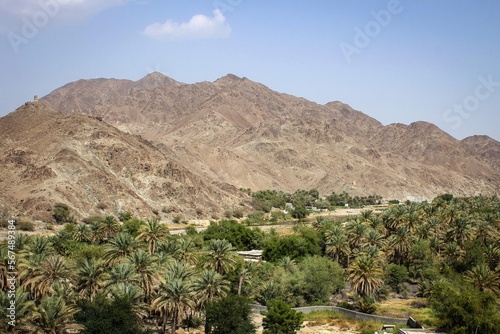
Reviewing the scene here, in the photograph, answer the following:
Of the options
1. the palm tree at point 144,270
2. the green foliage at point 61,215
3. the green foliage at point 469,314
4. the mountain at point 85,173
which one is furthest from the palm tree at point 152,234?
the mountain at point 85,173

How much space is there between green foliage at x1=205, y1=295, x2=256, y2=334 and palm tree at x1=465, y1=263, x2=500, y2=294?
2484cm

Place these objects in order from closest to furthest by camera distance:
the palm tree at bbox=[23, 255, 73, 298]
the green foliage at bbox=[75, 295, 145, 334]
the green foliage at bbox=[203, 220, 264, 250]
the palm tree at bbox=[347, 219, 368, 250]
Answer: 1. the green foliage at bbox=[75, 295, 145, 334]
2. the palm tree at bbox=[23, 255, 73, 298]
3. the palm tree at bbox=[347, 219, 368, 250]
4. the green foliage at bbox=[203, 220, 264, 250]

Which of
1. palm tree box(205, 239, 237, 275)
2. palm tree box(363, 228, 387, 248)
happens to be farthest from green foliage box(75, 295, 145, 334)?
palm tree box(363, 228, 387, 248)

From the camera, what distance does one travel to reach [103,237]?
68750mm

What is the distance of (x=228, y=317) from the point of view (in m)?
36.9

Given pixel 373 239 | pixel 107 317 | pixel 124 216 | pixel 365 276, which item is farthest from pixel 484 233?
pixel 124 216

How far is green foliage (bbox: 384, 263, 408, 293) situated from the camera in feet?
200

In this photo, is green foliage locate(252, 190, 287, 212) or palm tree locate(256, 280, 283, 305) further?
green foliage locate(252, 190, 287, 212)

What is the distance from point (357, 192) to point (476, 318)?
6176 inches

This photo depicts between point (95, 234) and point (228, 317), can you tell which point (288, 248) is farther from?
point (228, 317)

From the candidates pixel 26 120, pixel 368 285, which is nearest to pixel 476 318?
pixel 368 285

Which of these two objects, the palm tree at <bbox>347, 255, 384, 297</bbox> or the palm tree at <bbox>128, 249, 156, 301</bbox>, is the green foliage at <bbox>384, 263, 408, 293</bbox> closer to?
the palm tree at <bbox>347, 255, 384, 297</bbox>

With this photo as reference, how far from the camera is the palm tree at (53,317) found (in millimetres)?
31234

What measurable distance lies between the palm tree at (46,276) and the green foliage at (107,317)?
3528 mm
